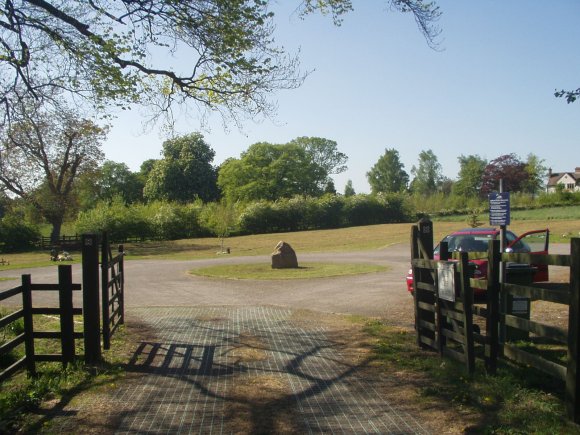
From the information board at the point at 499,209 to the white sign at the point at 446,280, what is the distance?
6.63 ft

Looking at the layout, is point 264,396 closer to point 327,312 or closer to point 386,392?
point 386,392

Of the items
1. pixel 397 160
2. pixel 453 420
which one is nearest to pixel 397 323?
pixel 453 420

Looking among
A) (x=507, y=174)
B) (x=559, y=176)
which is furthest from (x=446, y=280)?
(x=559, y=176)

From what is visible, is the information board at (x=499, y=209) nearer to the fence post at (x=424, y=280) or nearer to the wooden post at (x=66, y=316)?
the fence post at (x=424, y=280)

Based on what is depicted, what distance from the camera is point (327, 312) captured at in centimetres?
1201

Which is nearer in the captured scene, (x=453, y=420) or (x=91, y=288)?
(x=453, y=420)

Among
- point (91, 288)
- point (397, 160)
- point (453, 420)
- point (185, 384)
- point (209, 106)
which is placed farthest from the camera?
point (397, 160)

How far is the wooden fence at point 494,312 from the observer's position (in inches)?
185

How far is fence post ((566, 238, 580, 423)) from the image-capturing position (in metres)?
4.63

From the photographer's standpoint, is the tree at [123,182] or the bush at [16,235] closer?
the bush at [16,235]

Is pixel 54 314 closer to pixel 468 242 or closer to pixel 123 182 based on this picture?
pixel 468 242

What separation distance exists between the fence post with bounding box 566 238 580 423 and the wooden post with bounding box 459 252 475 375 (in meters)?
1.75

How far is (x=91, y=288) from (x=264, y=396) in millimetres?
3315

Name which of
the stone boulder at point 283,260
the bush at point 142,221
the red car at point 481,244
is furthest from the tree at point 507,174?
the red car at point 481,244
